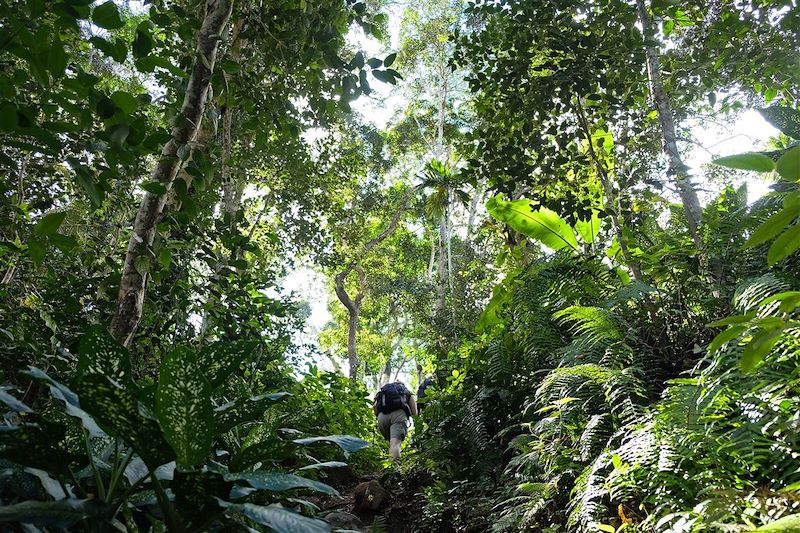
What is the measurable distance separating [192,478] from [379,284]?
55.9 ft

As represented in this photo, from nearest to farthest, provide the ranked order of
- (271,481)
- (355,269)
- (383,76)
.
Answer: (271,481)
(383,76)
(355,269)

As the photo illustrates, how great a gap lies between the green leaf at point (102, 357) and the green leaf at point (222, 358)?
0.20 metres

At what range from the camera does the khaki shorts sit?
662 cm

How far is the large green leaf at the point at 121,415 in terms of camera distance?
0.99 m

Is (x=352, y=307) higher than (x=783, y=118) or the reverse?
higher

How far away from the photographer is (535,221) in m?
4.17

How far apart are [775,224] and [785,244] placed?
0.19ft

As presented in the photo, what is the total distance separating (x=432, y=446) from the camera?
441 cm

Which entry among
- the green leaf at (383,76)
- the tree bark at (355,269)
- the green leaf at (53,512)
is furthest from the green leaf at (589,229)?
the tree bark at (355,269)

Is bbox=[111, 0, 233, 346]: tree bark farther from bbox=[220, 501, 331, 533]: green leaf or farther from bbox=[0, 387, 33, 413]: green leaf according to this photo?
bbox=[220, 501, 331, 533]: green leaf

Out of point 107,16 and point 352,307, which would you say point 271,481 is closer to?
point 107,16

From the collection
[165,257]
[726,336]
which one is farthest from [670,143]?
[726,336]

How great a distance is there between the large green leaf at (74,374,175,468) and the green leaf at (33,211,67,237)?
52cm

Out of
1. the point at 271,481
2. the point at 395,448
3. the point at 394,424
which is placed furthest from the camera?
the point at 394,424
